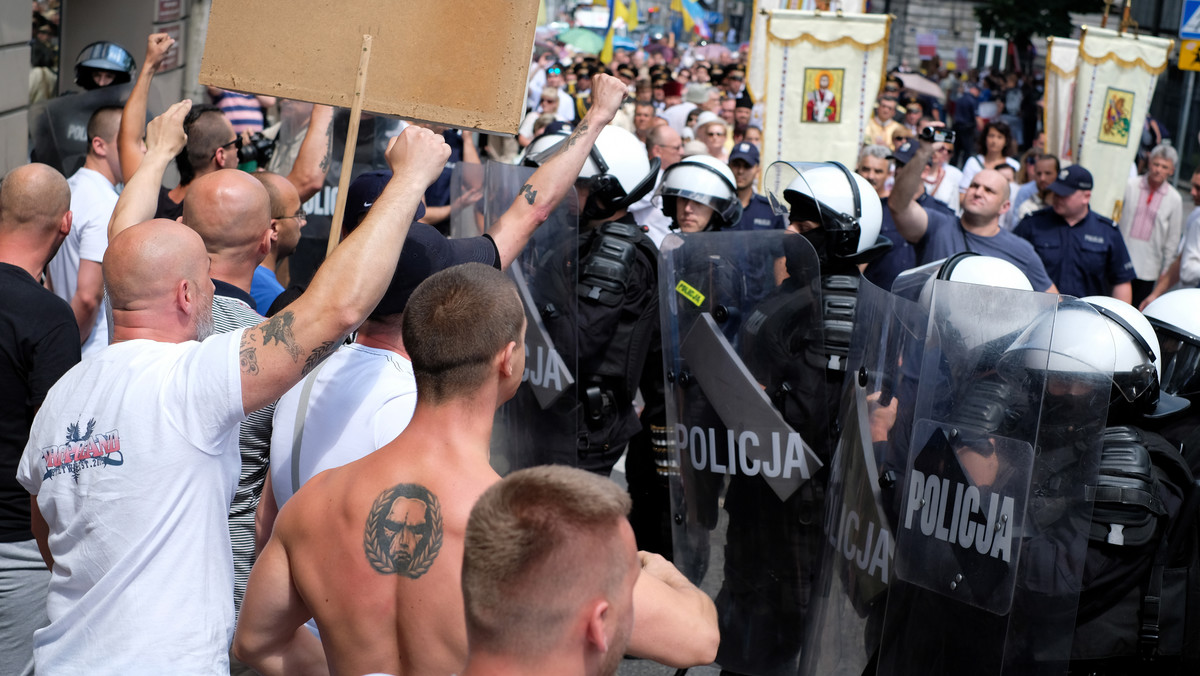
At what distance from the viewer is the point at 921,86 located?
79.6 feet

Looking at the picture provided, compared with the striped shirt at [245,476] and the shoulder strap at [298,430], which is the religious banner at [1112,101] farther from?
the shoulder strap at [298,430]

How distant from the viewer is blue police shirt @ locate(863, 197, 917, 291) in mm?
6117

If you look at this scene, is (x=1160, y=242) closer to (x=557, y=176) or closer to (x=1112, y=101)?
(x=1112, y=101)

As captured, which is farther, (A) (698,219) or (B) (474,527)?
(A) (698,219)

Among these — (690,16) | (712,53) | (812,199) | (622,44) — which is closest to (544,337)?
(812,199)

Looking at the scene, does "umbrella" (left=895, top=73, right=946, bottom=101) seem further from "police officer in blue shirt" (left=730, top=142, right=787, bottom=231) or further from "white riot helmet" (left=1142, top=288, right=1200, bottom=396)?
"white riot helmet" (left=1142, top=288, right=1200, bottom=396)

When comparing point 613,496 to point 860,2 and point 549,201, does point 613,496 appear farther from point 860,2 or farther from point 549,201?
point 860,2

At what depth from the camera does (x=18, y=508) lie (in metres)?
3.05

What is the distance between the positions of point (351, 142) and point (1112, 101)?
30.1 ft

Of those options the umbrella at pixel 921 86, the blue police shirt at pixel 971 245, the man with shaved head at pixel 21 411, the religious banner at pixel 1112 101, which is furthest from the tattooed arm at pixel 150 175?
the umbrella at pixel 921 86

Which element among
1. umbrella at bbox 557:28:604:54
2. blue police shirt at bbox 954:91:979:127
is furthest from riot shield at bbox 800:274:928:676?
umbrella at bbox 557:28:604:54

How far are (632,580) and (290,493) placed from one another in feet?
4.23

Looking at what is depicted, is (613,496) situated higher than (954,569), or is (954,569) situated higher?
(613,496)

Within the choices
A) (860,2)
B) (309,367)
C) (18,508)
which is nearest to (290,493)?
(309,367)
